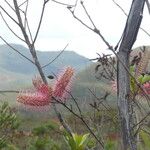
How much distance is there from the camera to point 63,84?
78.5 inches

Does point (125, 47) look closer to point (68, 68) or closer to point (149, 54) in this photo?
point (149, 54)

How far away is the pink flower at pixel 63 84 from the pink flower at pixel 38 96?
1.2 inches

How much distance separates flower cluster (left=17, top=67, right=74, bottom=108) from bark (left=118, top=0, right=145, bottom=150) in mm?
450

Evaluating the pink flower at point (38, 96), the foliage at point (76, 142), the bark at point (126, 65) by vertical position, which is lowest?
the foliage at point (76, 142)

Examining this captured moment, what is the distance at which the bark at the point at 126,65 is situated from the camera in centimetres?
149

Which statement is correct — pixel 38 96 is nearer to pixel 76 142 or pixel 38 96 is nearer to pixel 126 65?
pixel 76 142

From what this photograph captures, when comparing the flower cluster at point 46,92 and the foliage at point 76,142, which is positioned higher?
the flower cluster at point 46,92

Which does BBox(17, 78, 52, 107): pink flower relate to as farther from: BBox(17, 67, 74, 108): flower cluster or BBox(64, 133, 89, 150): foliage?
BBox(64, 133, 89, 150): foliage

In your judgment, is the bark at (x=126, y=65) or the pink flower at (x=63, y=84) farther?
the pink flower at (x=63, y=84)

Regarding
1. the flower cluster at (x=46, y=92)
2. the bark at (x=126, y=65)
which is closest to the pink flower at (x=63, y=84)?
the flower cluster at (x=46, y=92)

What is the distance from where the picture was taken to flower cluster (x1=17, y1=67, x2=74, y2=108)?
6.54 ft

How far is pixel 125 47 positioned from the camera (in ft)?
5.02

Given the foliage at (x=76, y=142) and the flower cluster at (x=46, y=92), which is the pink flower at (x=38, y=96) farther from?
the foliage at (x=76, y=142)

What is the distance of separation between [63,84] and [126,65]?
1.62 ft
